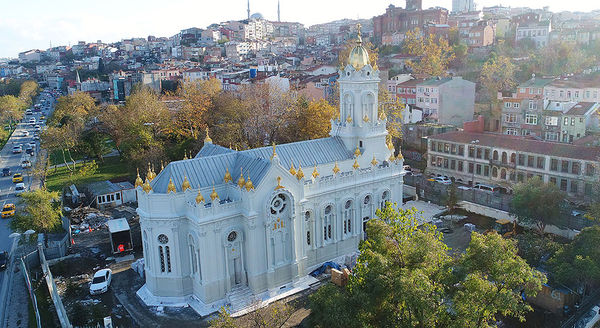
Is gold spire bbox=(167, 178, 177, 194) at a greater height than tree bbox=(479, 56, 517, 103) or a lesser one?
lesser

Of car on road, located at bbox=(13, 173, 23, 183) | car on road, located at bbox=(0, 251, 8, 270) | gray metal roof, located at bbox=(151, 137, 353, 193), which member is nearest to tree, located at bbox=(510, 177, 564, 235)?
gray metal roof, located at bbox=(151, 137, 353, 193)

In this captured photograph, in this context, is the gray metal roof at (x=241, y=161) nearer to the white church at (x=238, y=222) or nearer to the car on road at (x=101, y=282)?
the white church at (x=238, y=222)

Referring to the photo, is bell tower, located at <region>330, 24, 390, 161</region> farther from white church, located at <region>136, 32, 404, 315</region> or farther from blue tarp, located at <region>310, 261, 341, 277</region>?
blue tarp, located at <region>310, 261, 341, 277</region>

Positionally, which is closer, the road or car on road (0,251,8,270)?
car on road (0,251,8,270)

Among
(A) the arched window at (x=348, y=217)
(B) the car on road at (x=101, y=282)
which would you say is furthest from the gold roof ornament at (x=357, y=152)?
(B) the car on road at (x=101, y=282)

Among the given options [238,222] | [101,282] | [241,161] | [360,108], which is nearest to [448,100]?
[360,108]

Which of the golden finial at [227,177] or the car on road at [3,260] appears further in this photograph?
the car on road at [3,260]

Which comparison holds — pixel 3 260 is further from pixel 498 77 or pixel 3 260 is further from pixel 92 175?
pixel 498 77
